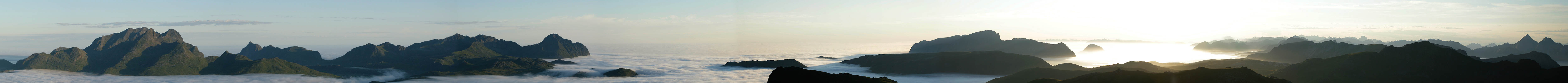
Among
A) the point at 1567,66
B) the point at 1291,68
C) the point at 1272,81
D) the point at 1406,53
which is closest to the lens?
→ the point at 1272,81

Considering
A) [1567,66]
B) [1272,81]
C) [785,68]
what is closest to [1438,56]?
[1567,66]

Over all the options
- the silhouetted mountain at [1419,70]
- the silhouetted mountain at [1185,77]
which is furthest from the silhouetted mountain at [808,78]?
the silhouetted mountain at [1419,70]

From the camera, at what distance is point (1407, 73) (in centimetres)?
16200

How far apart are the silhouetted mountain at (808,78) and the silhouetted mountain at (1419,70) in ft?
332

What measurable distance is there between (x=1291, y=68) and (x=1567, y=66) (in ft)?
151

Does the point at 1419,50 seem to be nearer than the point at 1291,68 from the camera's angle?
Yes

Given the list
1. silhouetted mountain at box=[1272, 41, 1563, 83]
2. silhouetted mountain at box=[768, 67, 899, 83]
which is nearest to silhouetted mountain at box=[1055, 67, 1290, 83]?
silhouetted mountain at box=[768, 67, 899, 83]

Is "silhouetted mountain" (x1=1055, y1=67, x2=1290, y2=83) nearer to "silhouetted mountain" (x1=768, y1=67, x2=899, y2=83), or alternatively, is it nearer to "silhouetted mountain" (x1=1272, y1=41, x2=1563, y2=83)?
"silhouetted mountain" (x1=768, y1=67, x2=899, y2=83)

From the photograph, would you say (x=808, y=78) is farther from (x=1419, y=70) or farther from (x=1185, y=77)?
(x=1419, y=70)

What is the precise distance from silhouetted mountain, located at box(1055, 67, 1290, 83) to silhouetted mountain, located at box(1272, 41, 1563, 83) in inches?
1655

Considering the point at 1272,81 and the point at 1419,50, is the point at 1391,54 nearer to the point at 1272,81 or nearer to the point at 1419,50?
the point at 1419,50

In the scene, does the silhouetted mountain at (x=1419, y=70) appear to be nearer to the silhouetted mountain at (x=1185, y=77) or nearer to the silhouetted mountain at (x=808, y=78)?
the silhouetted mountain at (x=1185, y=77)

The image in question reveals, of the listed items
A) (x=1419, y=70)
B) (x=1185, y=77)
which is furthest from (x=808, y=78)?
(x=1419, y=70)

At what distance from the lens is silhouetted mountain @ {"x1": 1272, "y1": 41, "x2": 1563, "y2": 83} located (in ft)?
513
